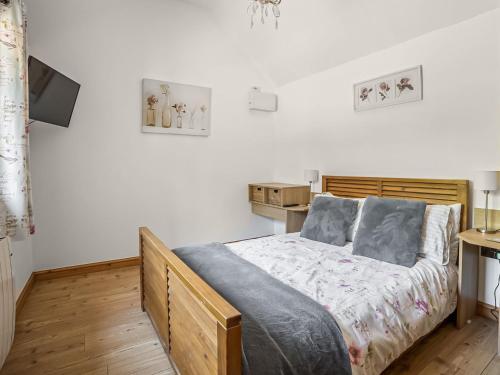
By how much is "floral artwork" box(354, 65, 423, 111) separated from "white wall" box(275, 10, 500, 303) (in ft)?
0.20

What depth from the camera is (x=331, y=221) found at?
8.68ft

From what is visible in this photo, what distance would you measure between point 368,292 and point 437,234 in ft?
3.07

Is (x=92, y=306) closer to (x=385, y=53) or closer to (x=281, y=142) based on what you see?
(x=281, y=142)

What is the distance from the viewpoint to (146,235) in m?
2.18

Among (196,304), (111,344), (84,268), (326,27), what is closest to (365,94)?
(326,27)

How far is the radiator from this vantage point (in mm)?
1486

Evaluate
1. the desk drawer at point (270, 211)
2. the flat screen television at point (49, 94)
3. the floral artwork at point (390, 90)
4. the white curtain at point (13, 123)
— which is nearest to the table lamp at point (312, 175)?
the desk drawer at point (270, 211)

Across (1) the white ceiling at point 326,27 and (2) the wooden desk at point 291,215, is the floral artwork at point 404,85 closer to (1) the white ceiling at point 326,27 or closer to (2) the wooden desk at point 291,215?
(1) the white ceiling at point 326,27

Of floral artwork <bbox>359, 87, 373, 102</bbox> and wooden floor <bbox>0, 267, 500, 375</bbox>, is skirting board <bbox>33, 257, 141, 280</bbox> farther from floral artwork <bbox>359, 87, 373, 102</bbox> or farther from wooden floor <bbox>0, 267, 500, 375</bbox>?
floral artwork <bbox>359, 87, 373, 102</bbox>

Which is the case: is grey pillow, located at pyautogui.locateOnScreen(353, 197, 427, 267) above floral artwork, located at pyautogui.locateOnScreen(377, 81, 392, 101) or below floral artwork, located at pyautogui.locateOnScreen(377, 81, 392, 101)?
below

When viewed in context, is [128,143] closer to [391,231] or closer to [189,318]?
[189,318]

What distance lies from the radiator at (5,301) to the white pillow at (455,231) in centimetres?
287

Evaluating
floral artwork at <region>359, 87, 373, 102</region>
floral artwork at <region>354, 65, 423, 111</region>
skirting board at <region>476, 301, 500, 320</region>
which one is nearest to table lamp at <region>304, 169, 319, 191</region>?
floral artwork at <region>354, 65, 423, 111</region>

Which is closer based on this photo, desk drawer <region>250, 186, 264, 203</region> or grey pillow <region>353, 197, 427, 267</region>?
grey pillow <region>353, 197, 427, 267</region>
